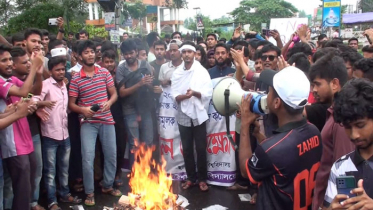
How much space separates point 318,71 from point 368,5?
2130 inches

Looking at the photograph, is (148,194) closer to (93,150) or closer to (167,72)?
(93,150)

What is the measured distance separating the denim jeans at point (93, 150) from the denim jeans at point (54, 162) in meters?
0.25

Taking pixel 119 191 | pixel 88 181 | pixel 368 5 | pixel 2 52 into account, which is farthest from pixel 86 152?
pixel 368 5

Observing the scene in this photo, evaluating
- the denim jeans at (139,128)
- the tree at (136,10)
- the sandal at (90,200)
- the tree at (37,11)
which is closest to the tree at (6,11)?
the tree at (37,11)

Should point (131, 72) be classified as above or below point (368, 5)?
below

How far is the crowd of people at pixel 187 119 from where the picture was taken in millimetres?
2465

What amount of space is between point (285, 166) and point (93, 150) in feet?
11.3

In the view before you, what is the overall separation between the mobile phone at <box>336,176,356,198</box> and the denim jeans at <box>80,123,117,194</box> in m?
3.95

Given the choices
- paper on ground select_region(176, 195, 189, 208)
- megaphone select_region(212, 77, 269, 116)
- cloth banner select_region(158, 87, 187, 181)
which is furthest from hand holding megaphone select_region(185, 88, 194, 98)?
megaphone select_region(212, 77, 269, 116)

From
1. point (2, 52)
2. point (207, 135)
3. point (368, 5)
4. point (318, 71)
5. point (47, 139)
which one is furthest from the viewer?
point (368, 5)

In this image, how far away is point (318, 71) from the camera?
10.1 ft

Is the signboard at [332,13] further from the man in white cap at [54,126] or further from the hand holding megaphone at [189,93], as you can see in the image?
the man in white cap at [54,126]

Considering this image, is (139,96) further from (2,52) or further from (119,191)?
(2,52)

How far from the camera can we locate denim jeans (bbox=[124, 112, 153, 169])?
19.5ft
